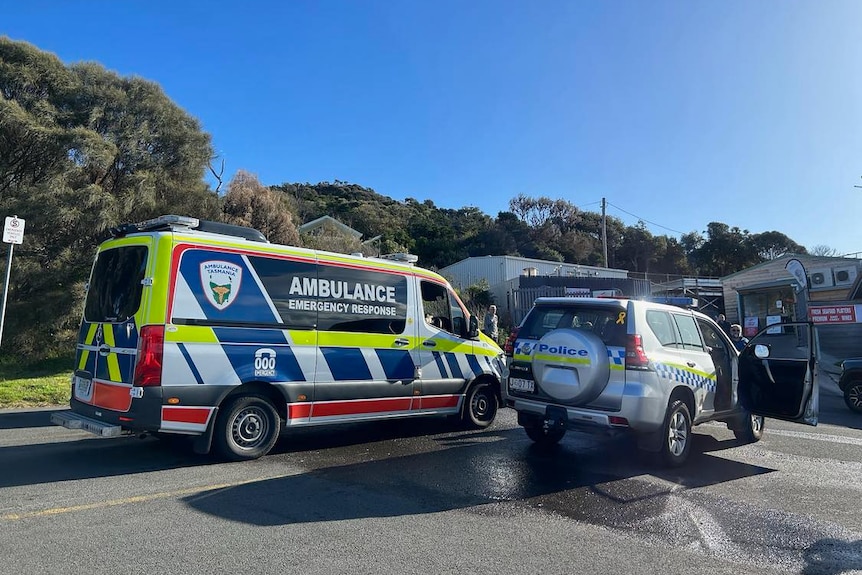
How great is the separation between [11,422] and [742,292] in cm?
2561

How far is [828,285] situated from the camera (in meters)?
21.5

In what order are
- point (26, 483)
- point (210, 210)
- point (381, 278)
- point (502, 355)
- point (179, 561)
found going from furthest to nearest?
point (210, 210), point (502, 355), point (381, 278), point (26, 483), point (179, 561)

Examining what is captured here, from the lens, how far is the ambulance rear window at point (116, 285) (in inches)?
237

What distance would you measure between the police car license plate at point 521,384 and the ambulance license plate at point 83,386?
15.8ft

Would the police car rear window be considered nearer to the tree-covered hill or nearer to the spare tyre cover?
the spare tyre cover

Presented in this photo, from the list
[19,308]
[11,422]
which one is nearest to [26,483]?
[11,422]

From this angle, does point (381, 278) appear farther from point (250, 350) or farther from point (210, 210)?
point (210, 210)

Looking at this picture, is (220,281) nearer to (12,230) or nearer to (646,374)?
(646,374)

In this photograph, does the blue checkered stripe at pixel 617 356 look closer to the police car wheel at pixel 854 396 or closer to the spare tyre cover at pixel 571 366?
the spare tyre cover at pixel 571 366

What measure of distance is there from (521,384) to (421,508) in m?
2.54

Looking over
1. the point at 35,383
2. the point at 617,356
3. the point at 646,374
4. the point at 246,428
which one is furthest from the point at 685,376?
the point at 35,383

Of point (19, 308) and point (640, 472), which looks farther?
point (19, 308)

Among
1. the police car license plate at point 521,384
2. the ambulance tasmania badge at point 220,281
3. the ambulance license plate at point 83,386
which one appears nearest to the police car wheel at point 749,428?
the police car license plate at point 521,384

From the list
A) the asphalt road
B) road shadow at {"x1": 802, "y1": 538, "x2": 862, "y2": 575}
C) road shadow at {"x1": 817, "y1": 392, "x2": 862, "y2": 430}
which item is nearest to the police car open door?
the asphalt road
